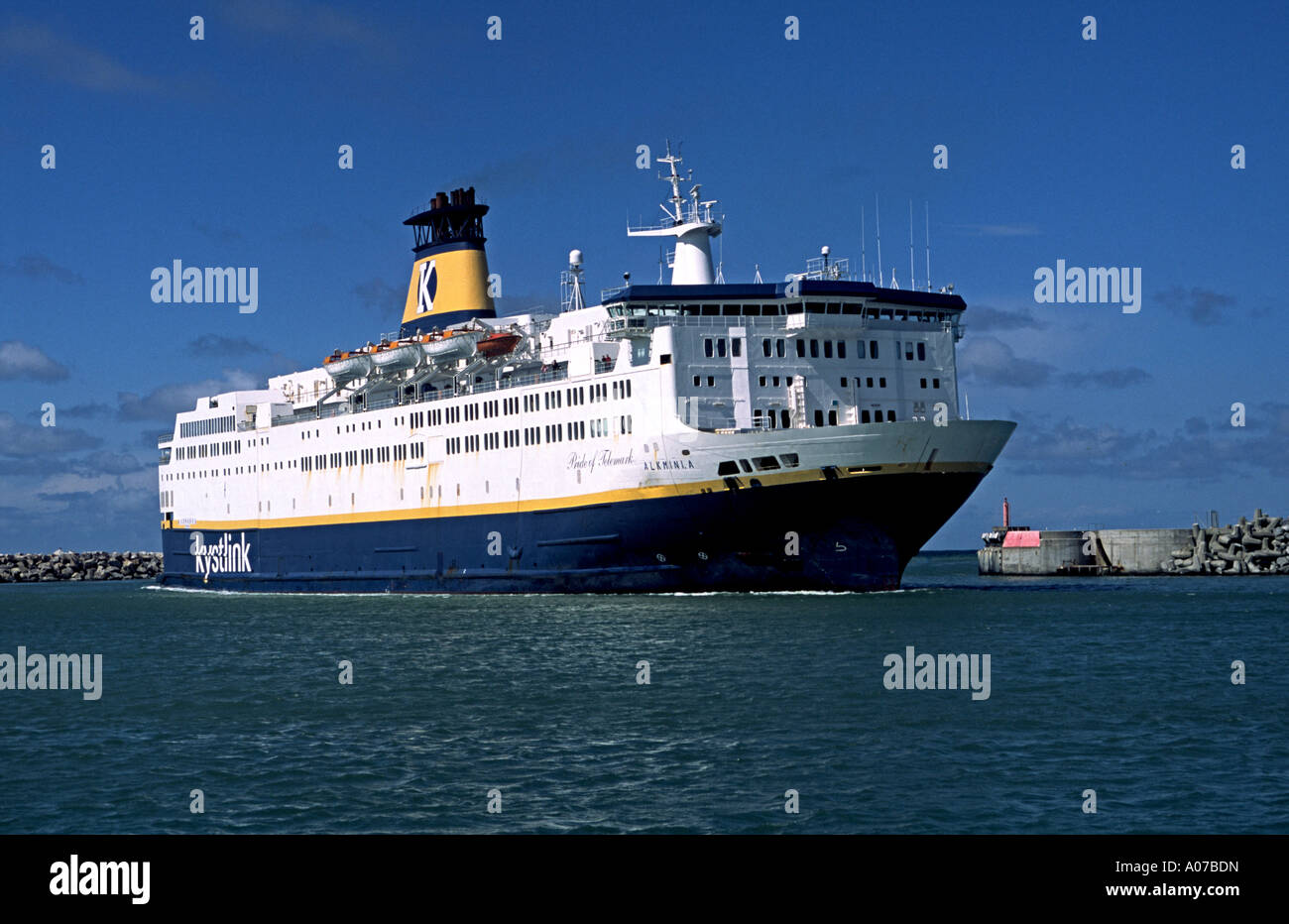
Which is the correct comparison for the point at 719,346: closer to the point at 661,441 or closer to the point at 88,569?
the point at 661,441

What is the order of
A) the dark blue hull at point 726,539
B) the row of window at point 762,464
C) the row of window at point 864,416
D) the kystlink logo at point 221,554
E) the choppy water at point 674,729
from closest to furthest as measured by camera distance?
the choppy water at point 674,729
the row of window at point 762,464
the dark blue hull at point 726,539
the row of window at point 864,416
the kystlink logo at point 221,554

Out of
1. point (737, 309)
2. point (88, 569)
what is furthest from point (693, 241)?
point (88, 569)

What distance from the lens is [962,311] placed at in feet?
145

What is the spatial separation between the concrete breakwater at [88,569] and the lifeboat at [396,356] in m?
67.8

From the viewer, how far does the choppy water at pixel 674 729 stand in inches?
579

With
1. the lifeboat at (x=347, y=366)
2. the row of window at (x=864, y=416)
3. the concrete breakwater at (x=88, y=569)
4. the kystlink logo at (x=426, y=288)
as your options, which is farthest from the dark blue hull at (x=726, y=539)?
the concrete breakwater at (x=88, y=569)

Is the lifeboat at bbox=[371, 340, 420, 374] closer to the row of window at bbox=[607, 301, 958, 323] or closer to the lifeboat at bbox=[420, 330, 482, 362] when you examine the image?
the lifeboat at bbox=[420, 330, 482, 362]

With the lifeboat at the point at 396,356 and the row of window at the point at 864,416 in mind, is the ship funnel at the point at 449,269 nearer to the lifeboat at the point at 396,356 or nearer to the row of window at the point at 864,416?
the lifeboat at the point at 396,356

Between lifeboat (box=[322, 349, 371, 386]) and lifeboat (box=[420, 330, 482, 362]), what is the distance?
14.1 ft

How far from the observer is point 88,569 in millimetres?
117312

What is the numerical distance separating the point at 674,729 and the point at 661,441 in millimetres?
20889

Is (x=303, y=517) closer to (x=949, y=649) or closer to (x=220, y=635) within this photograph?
(x=220, y=635)

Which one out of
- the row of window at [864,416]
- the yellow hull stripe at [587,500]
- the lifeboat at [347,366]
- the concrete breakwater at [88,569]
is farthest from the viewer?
the concrete breakwater at [88,569]
